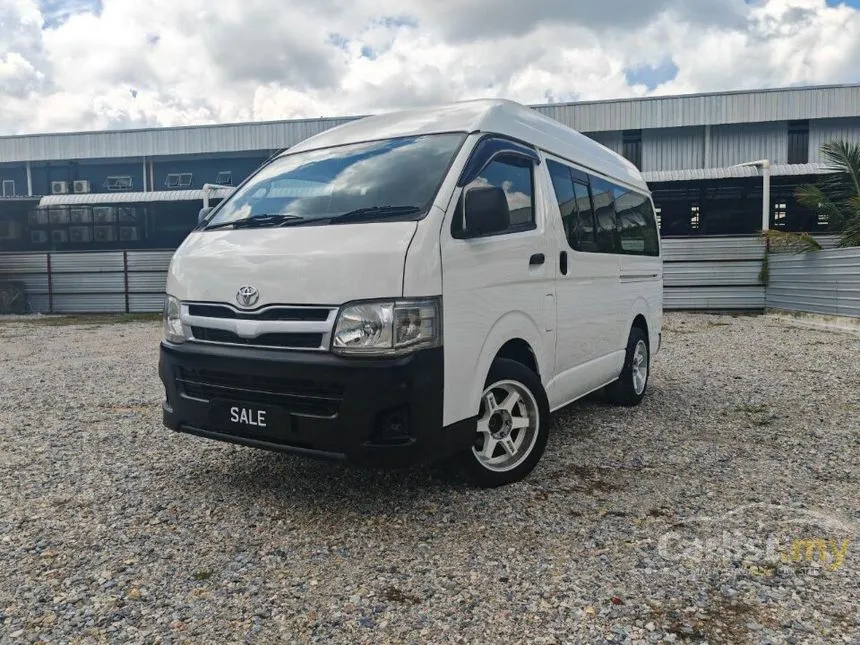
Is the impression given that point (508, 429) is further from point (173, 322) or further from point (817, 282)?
point (817, 282)

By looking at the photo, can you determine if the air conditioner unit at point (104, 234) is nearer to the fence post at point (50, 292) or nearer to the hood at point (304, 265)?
the fence post at point (50, 292)

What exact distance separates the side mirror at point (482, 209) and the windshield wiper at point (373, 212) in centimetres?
28

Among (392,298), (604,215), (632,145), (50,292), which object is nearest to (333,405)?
(392,298)

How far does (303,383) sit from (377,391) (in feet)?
1.27

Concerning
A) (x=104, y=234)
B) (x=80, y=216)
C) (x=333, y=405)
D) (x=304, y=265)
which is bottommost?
(x=333, y=405)

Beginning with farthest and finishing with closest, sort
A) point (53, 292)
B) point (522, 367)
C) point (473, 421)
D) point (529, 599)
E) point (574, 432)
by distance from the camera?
point (53, 292)
point (574, 432)
point (522, 367)
point (473, 421)
point (529, 599)

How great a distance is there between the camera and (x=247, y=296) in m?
3.33

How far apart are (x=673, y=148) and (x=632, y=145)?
1.56 metres

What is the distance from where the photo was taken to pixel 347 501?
3.70 meters

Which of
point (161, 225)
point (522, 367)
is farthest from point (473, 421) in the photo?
point (161, 225)

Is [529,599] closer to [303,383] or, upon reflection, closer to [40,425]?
[303,383]

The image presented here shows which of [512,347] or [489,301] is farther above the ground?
[489,301]

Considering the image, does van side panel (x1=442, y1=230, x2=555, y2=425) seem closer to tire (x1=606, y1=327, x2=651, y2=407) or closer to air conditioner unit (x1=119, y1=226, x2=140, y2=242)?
tire (x1=606, y1=327, x2=651, y2=407)

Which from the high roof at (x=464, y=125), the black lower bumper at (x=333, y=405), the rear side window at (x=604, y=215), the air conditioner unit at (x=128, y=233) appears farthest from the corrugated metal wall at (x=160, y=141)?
the black lower bumper at (x=333, y=405)
